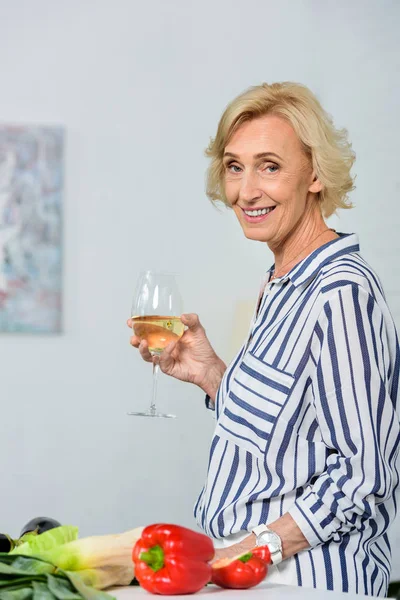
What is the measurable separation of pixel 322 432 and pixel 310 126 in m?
0.60

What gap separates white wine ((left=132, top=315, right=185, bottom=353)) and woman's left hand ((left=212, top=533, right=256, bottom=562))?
0.52 m

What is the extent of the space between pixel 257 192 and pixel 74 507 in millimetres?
2493

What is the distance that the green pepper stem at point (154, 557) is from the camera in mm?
970

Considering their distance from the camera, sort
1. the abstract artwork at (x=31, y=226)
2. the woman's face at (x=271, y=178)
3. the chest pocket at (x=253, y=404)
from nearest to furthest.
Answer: the chest pocket at (x=253, y=404) < the woman's face at (x=271, y=178) < the abstract artwork at (x=31, y=226)

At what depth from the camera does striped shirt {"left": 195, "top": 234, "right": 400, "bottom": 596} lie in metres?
1.37

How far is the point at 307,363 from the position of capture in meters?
1.45

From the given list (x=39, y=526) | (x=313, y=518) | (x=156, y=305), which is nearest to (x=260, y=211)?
(x=156, y=305)

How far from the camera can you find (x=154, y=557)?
98 centimetres

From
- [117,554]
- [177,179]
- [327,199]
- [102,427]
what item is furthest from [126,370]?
[117,554]

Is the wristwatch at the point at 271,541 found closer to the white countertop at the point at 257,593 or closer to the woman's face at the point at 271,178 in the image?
the white countertop at the point at 257,593

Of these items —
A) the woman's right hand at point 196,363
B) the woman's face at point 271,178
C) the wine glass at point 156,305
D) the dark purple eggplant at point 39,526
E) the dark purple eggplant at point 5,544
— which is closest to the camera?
the dark purple eggplant at point 5,544

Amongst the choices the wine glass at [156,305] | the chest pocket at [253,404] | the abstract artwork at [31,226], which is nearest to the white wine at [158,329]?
the wine glass at [156,305]

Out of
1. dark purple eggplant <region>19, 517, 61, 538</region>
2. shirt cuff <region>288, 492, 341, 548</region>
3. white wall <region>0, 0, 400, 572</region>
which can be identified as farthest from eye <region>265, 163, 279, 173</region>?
white wall <region>0, 0, 400, 572</region>

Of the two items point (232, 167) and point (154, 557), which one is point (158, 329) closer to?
point (232, 167)
